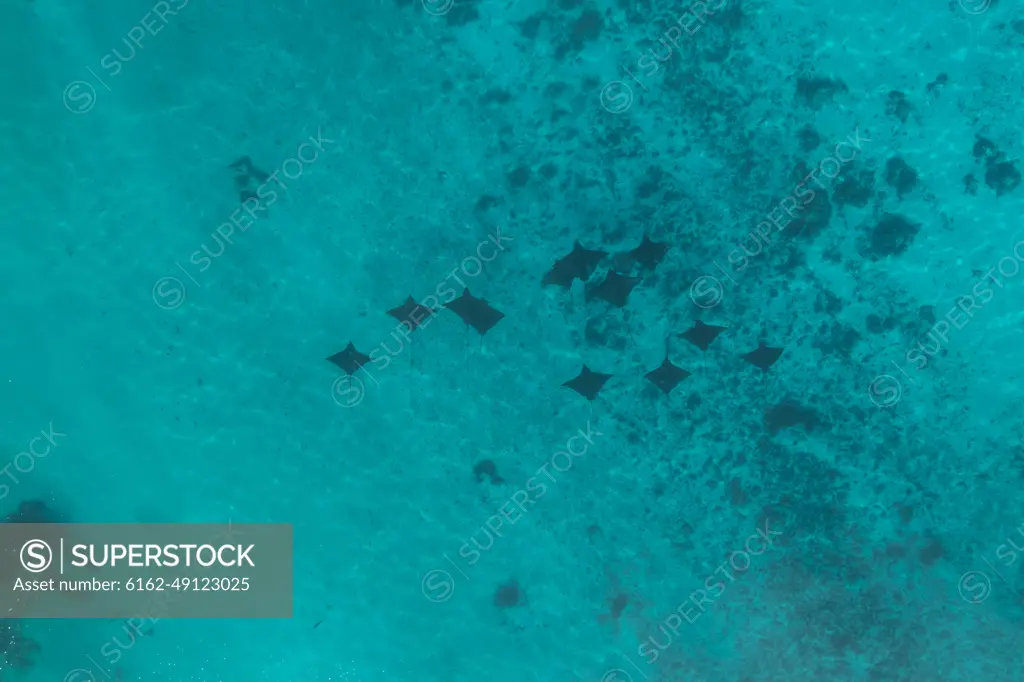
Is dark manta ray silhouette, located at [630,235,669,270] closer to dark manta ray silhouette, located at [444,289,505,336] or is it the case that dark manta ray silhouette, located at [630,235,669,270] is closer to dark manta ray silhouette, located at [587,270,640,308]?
dark manta ray silhouette, located at [587,270,640,308]

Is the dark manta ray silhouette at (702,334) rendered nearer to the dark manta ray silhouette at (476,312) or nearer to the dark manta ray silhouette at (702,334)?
the dark manta ray silhouette at (702,334)

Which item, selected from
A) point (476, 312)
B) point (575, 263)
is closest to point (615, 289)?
point (575, 263)

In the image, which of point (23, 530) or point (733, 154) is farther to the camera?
point (23, 530)

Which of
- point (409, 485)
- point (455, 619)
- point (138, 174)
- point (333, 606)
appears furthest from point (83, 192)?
point (455, 619)

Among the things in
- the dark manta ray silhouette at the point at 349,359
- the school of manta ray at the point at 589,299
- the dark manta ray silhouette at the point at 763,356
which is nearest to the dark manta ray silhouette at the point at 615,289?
the school of manta ray at the point at 589,299

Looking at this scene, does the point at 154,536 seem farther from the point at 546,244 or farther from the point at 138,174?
the point at 546,244

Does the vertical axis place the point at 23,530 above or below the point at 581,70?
below

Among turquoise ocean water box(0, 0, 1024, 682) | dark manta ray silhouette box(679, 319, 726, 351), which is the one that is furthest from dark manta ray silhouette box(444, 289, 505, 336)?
A: dark manta ray silhouette box(679, 319, 726, 351)

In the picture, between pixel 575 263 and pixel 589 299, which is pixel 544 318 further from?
pixel 575 263
